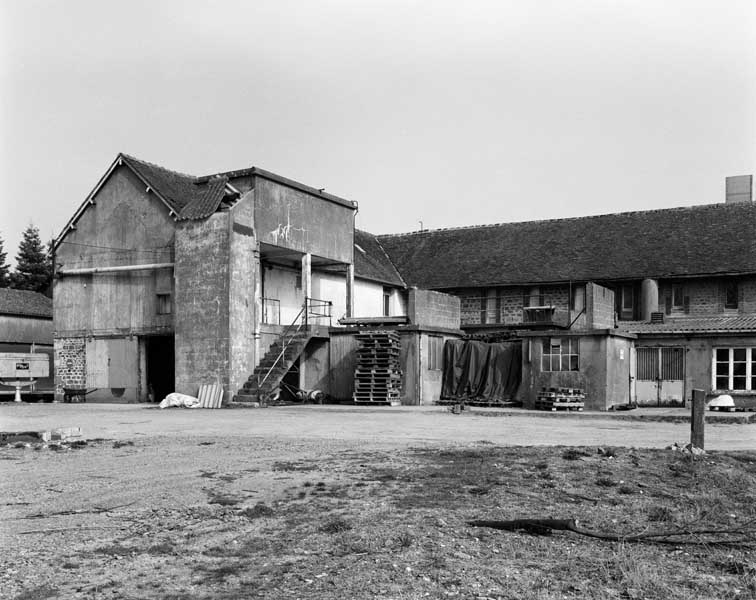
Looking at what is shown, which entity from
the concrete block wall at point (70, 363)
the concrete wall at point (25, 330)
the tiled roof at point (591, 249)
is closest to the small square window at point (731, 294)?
the tiled roof at point (591, 249)

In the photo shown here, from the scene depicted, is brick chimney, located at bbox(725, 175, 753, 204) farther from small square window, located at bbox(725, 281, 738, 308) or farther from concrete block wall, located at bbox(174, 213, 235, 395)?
concrete block wall, located at bbox(174, 213, 235, 395)

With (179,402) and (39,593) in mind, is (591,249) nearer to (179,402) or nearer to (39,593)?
(179,402)

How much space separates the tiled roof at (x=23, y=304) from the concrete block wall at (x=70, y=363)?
47.2 ft

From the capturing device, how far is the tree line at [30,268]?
70.1 metres

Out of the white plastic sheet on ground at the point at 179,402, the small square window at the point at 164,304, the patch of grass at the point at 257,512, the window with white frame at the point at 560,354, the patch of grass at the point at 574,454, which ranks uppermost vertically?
the small square window at the point at 164,304

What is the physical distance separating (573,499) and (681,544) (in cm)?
197

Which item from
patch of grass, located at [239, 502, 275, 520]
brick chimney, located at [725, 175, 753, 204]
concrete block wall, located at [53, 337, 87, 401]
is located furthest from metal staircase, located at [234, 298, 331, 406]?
brick chimney, located at [725, 175, 753, 204]

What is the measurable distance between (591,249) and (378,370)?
1519 centimetres

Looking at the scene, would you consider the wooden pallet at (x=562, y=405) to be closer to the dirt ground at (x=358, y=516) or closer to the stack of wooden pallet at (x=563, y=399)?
the stack of wooden pallet at (x=563, y=399)

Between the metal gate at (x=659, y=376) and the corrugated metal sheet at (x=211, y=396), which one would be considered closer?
the corrugated metal sheet at (x=211, y=396)

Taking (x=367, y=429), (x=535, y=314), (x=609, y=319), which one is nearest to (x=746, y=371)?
(x=609, y=319)

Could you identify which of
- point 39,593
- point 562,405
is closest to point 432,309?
point 562,405

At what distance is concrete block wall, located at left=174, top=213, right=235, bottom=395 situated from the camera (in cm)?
2880

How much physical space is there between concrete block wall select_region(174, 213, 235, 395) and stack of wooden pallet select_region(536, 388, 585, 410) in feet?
35.2
